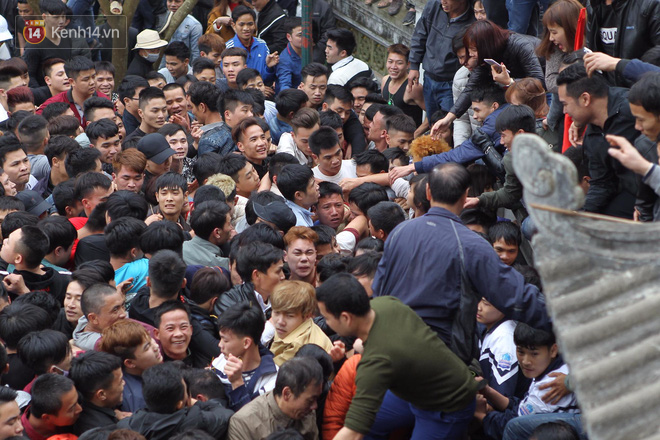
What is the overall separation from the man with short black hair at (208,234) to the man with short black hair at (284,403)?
6.87 ft

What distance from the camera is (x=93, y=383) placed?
469cm

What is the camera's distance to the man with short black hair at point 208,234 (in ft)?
21.2

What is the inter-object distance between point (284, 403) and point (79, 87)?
6.63 m

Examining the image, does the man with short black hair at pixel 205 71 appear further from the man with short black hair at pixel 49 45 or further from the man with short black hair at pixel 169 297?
the man with short black hair at pixel 169 297

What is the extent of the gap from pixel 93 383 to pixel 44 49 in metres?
8.46

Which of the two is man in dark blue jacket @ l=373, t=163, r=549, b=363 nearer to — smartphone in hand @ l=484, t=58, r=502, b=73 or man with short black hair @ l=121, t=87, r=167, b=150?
smartphone in hand @ l=484, t=58, r=502, b=73

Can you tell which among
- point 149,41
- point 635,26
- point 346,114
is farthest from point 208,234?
point 149,41

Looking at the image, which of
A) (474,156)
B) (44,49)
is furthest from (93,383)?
(44,49)

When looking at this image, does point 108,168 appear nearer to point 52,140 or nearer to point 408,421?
point 52,140

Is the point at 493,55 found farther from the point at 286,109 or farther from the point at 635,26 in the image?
the point at 286,109

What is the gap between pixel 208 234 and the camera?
21.5ft

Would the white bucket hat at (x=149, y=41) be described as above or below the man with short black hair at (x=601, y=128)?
below

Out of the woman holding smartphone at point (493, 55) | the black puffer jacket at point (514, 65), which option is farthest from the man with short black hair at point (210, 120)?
the black puffer jacket at point (514, 65)

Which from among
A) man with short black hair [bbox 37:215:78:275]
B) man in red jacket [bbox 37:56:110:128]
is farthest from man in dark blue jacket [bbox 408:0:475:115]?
man with short black hair [bbox 37:215:78:275]
